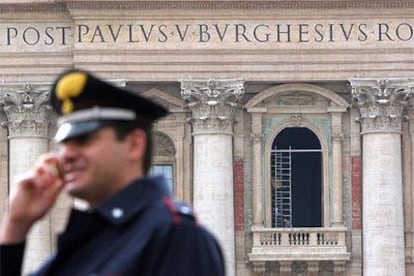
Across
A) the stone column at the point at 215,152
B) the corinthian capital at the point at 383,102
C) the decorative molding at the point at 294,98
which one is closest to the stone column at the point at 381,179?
the corinthian capital at the point at 383,102

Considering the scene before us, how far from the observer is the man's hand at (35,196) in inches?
277

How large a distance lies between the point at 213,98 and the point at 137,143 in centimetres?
4157

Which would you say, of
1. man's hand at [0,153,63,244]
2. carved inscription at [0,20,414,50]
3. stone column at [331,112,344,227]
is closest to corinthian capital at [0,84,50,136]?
carved inscription at [0,20,414,50]

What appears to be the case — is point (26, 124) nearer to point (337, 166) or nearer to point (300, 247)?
point (300, 247)

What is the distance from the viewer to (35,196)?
23.3ft

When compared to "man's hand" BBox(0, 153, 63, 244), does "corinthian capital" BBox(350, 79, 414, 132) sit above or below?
above

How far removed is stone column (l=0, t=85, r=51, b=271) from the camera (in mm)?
48531

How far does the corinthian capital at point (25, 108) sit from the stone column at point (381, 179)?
25.0 feet

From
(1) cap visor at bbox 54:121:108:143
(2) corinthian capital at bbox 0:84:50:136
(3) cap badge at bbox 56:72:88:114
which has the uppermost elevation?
(2) corinthian capital at bbox 0:84:50:136

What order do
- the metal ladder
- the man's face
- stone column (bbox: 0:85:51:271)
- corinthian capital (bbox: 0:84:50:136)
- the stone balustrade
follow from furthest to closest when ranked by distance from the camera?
1. corinthian capital (bbox: 0:84:50:136)
2. stone column (bbox: 0:85:51:271)
3. the stone balustrade
4. the metal ladder
5. the man's face

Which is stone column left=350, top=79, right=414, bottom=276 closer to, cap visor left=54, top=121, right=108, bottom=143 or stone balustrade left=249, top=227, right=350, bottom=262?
stone balustrade left=249, top=227, right=350, bottom=262

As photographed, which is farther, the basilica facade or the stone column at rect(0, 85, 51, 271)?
the stone column at rect(0, 85, 51, 271)

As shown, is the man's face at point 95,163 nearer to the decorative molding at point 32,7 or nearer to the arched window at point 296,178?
the arched window at point 296,178

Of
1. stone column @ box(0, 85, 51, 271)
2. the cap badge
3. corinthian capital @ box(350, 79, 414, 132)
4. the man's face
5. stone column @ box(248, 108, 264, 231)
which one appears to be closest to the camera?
the man's face
